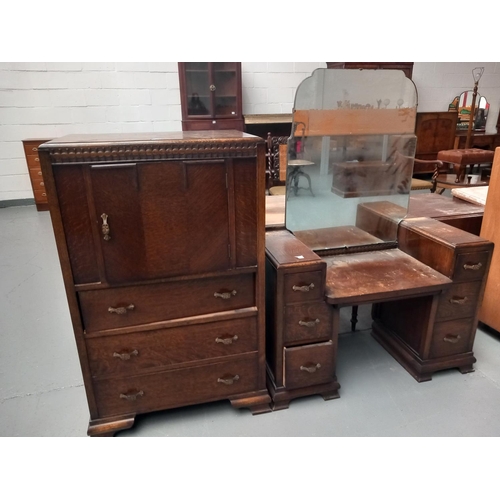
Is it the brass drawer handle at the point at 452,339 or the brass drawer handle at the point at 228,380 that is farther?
the brass drawer handle at the point at 452,339

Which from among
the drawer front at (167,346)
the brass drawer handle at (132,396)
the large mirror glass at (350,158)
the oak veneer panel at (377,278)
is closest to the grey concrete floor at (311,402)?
the brass drawer handle at (132,396)

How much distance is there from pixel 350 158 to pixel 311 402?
1178mm

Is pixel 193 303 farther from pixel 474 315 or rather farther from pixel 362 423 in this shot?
pixel 474 315

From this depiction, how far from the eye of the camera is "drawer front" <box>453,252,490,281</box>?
1692 millimetres

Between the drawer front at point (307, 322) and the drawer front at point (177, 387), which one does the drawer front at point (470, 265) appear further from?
the drawer front at point (177, 387)

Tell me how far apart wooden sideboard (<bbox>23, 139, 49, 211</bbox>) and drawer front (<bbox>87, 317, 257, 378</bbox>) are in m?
4.01

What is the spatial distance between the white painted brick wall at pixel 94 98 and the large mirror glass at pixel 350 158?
3.61 m

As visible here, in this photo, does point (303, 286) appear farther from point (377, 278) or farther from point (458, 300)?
point (458, 300)

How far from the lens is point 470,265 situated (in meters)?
1.71

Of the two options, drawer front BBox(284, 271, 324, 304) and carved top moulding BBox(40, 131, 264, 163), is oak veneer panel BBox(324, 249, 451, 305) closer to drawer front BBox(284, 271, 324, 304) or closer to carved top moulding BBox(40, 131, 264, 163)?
drawer front BBox(284, 271, 324, 304)

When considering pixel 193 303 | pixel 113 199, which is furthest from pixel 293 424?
pixel 113 199

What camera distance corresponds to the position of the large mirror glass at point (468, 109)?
606cm

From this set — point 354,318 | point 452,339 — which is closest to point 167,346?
point 354,318

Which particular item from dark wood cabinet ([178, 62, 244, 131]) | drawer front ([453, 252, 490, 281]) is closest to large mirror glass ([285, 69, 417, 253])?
drawer front ([453, 252, 490, 281])
